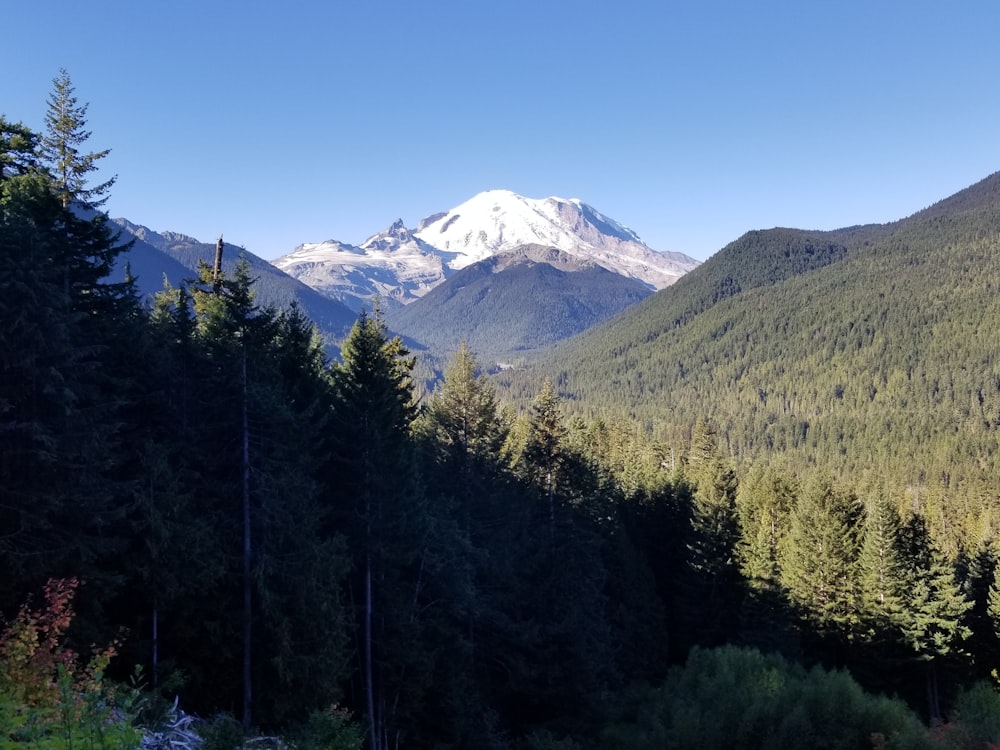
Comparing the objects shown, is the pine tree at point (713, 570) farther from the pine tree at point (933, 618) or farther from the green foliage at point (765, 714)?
the green foliage at point (765, 714)

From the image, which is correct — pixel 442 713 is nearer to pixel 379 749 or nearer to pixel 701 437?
pixel 379 749

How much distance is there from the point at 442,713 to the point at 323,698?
8.10 m

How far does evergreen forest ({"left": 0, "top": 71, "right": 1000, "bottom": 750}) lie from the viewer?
478 inches

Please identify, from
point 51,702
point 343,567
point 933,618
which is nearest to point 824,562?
point 933,618

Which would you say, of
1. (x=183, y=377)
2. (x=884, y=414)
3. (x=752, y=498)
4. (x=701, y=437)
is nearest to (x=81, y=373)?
(x=183, y=377)

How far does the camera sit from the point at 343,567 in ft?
57.8

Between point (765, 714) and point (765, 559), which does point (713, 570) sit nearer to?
point (765, 559)

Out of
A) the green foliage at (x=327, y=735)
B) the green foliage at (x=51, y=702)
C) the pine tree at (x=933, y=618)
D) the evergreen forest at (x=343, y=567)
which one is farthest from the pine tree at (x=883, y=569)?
the green foliage at (x=51, y=702)

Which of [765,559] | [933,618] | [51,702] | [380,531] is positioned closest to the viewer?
[51,702]

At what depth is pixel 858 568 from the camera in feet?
119

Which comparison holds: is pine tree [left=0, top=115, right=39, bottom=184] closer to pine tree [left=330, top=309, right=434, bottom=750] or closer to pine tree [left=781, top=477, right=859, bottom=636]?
pine tree [left=330, top=309, right=434, bottom=750]

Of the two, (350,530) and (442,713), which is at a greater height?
(350,530)

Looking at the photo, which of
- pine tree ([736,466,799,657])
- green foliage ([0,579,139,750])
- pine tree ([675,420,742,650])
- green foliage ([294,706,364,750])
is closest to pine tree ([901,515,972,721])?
pine tree ([736,466,799,657])

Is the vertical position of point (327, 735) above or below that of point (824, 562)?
above
